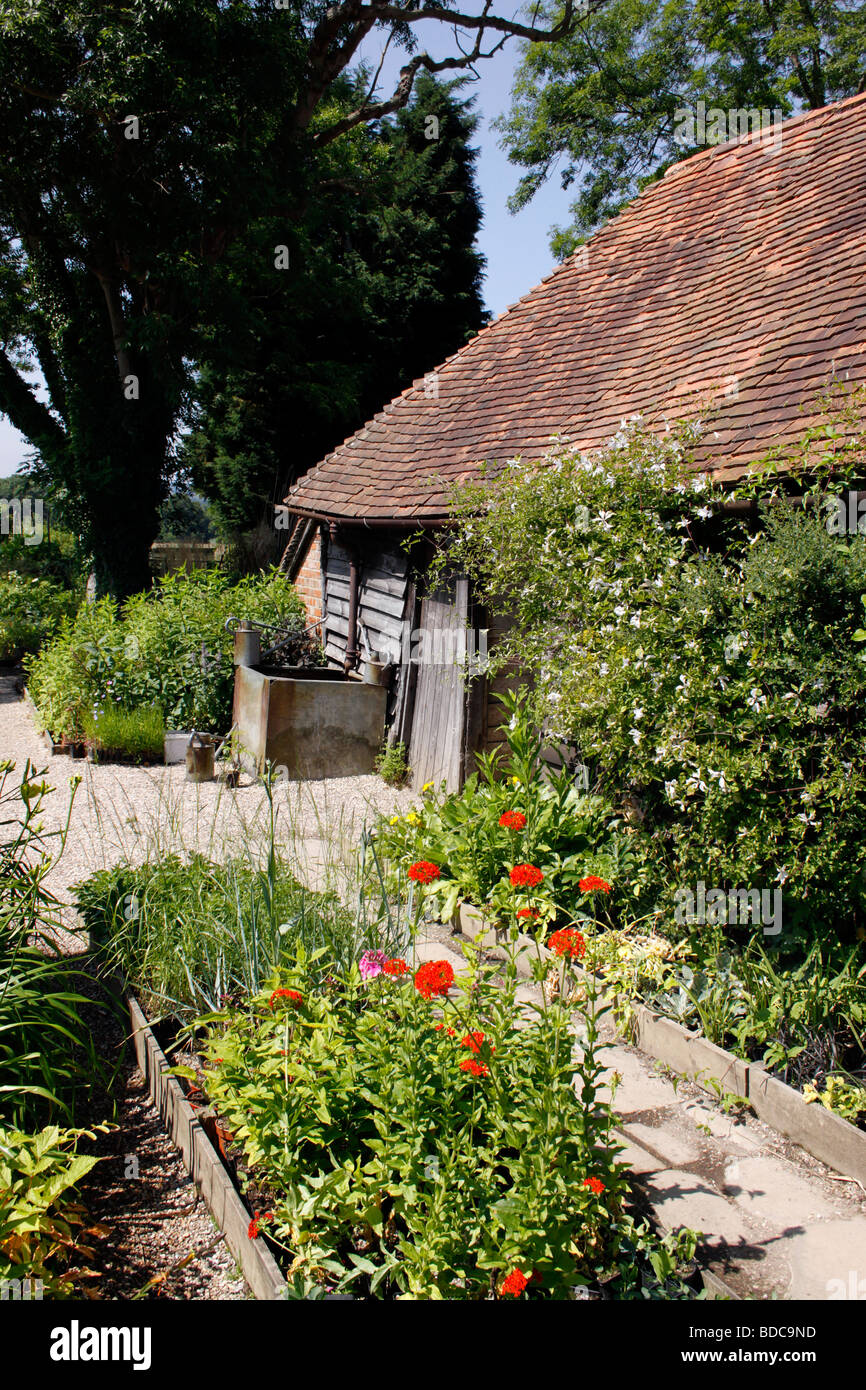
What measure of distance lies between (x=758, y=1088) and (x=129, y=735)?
682cm

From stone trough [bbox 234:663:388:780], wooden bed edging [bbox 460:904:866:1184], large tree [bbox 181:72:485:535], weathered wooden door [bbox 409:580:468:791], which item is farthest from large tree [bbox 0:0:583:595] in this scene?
wooden bed edging [bbox 460:904:866:1184]

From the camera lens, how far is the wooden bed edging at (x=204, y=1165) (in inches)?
96.3

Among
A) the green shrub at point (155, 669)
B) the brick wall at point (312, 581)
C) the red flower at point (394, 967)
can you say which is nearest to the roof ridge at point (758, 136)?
the brick wall at point (312, 581)

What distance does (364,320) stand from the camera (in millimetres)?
21234

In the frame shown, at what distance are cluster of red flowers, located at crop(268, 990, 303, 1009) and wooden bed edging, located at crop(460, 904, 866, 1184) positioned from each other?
619mm

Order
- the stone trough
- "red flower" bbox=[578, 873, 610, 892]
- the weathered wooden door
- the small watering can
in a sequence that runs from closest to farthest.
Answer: "red flower" bbox=[578, 873, 610, 892] → the weathered wooden door → the small watering can → the stone trough

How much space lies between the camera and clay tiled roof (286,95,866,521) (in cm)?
547

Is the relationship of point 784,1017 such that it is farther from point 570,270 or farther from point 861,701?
point 570,270

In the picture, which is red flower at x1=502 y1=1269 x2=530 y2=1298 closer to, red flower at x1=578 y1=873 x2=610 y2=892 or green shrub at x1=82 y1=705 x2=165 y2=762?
red flower at x1=578 y1=873 x2=610 y2=892

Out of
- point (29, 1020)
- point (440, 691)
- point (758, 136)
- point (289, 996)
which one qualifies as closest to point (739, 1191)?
point (289, 996)

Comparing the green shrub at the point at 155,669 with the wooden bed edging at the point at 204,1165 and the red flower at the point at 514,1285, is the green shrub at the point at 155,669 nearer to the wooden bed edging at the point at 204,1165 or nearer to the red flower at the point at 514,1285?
the wooden bed edging at the point at 204,1165

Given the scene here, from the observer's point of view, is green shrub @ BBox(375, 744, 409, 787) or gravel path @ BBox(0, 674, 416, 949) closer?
gravel path @ BBox(0, 674, 416, 949)

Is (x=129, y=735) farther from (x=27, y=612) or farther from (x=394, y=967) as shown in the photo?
(x=27, y=612)

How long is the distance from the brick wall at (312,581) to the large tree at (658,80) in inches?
548
